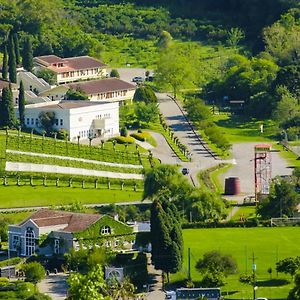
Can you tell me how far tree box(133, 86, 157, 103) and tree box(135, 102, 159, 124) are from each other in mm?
4018

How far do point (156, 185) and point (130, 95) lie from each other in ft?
80.5

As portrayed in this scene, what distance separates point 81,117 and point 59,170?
28.7ft

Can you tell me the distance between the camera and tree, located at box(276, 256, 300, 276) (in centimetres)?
5367

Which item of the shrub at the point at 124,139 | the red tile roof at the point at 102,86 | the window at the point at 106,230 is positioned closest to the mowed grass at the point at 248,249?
the window at the point at 106,230

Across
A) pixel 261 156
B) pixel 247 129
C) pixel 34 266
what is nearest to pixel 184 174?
pixel 261 156

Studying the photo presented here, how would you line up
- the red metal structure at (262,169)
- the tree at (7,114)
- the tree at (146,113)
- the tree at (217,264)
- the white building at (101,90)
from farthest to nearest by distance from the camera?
the white building at (101,90), the tree at (146,113), the tree at (7,114), the red metal structure at (262,169), the tree at (217,264)

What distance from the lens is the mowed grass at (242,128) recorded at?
271ft

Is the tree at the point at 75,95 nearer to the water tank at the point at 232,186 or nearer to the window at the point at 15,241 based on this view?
the water tank at the point at 232,186

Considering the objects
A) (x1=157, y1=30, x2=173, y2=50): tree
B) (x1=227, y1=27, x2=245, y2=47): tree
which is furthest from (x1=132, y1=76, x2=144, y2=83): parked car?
(x1=227, y1=27, x2=245, y2=47): tree

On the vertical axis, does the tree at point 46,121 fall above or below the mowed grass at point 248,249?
A: above

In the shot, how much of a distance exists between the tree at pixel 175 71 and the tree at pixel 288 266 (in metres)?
38.9

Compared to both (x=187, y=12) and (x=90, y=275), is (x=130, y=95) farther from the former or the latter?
(x=90, y=275)

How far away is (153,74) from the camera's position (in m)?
96.1

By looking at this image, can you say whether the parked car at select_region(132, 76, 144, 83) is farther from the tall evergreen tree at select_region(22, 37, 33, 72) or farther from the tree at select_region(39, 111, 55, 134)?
the tree at select_region(39, 111, 55, 134)
